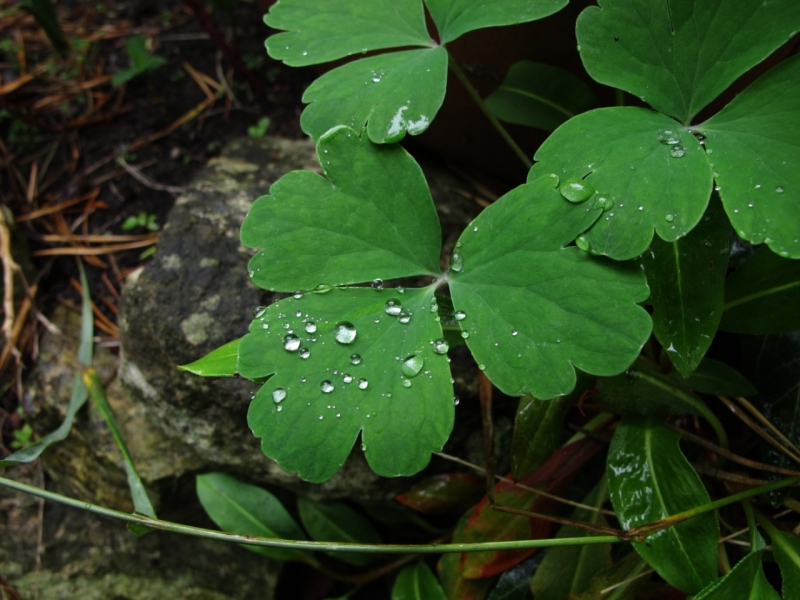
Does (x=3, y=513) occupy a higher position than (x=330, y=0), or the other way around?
(x=330, y=0)

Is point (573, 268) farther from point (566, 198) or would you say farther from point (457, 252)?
point (457, 252)

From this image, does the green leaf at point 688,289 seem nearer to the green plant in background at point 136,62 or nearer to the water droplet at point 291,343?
the water droplet at point 291,343

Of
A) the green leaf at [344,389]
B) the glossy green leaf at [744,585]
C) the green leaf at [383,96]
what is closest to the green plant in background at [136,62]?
the green leaf at [383,96]

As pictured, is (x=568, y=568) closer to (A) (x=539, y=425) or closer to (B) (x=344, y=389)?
(A) (x=539, y=425)

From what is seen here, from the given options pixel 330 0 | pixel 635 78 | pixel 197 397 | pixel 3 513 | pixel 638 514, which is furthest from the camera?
pixel 3 513

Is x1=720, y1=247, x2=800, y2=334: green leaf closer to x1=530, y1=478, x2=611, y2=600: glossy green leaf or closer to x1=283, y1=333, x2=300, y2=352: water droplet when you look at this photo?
x1=530, y1=478, x2=611, y2=600: glossy green leaf

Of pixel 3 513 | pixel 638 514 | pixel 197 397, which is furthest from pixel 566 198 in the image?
pixel 3 513

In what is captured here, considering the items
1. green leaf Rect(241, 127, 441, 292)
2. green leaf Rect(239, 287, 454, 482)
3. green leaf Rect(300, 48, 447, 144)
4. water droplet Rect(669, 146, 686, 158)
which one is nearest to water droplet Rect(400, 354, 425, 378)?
green leaf Rect(239, 287, 454, 482)
